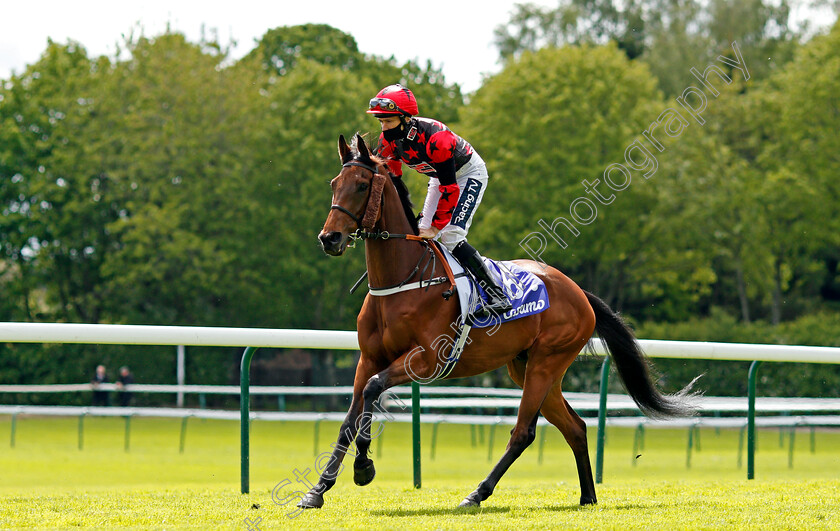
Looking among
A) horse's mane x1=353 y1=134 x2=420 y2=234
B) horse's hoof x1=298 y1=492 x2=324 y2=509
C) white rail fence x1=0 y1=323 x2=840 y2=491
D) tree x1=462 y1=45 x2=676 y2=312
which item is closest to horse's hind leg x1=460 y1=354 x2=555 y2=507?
horse's hoof x1=298 y1=492 x2=324 y2=509

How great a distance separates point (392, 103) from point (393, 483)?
4215 mm

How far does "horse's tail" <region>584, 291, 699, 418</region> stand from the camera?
6332mm

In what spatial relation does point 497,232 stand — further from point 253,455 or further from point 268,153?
point 253,455

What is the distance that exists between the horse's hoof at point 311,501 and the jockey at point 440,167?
1404mm

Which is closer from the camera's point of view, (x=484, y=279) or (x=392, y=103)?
(x=392, y=103)

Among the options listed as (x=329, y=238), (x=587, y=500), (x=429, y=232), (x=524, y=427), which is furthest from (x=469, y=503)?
(x=329, y=238)

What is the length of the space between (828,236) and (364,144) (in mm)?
21809

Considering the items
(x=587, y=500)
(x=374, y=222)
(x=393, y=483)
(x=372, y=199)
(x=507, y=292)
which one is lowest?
(x=393, y=483)

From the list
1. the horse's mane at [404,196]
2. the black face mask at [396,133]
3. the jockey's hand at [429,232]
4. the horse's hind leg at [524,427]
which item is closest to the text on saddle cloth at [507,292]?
the jockey's hand at [429,232]

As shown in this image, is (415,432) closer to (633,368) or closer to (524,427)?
(524,427)

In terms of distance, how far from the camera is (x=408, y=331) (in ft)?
16.6

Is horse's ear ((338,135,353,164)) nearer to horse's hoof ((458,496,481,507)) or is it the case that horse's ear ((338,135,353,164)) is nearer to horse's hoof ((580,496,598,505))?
horse's hoof ((458,496,481,507))

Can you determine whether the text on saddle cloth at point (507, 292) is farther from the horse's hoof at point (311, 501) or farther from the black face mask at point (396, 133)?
the horse's hoof at point (311, 501)

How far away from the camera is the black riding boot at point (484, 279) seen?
17.8 feet
